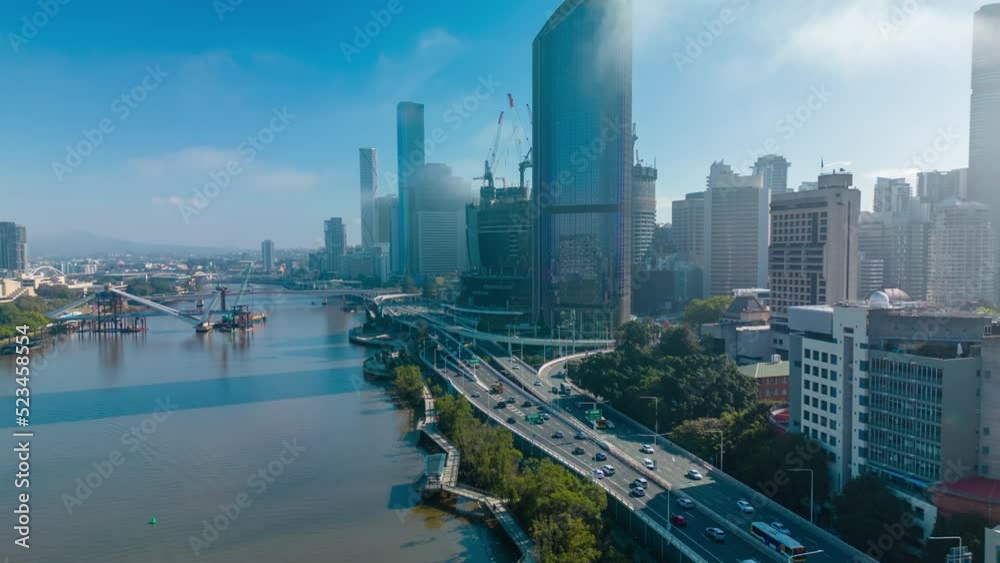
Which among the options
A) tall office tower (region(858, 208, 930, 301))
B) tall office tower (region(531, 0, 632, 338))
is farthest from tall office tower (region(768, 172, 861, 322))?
tall office tower (region(858, 208, 930, 301))

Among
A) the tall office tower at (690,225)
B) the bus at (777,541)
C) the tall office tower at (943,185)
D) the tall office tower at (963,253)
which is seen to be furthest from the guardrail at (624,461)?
the tall office tower at (943,185)

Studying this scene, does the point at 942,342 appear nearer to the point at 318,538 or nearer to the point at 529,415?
the point at 529,415

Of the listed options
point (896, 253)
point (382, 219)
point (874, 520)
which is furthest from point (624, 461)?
point (382, 219)

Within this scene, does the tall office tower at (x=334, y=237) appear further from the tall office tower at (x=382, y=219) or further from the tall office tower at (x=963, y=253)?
the tall office tower at (x=963, y=253)

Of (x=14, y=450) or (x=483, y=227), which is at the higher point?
(x=483, y=227)

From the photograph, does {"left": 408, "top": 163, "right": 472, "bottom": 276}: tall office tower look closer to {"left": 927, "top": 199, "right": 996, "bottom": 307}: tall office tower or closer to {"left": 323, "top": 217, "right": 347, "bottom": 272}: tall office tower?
{"left": 323, "top": 217, "right": 347, "bottom": 272}: tall office tower

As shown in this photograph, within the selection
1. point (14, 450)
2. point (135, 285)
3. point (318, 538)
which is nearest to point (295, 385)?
point (14, 450)
